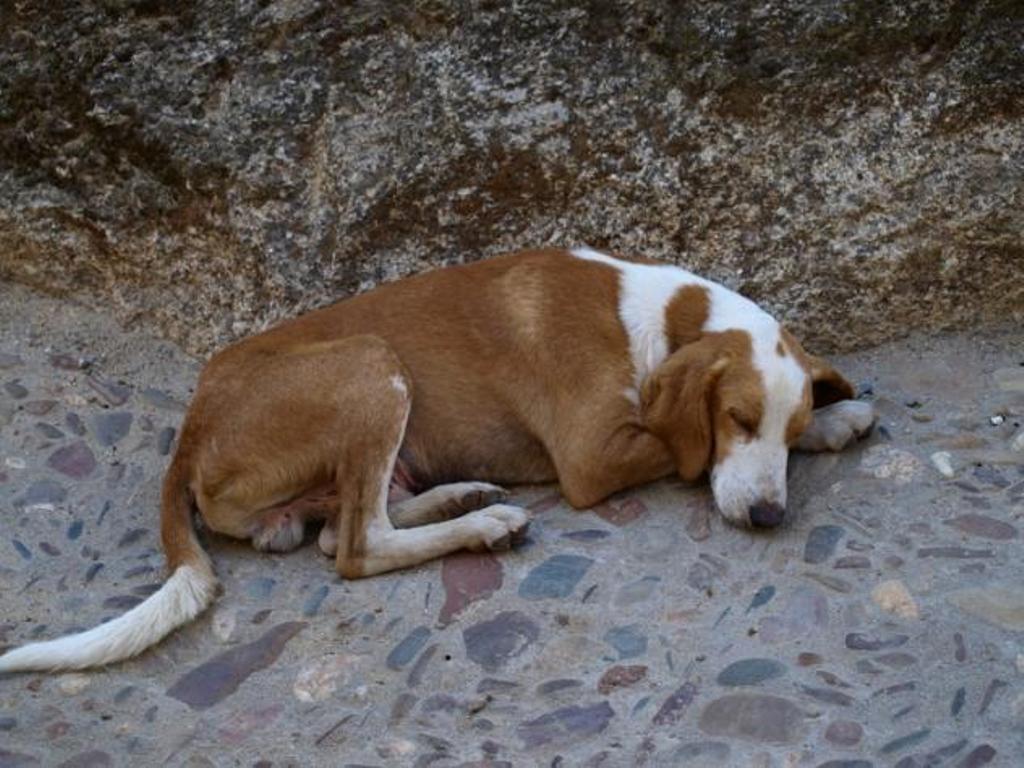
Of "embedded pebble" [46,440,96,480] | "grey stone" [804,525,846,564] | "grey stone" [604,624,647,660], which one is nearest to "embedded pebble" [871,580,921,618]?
"grey stone" [804,525,846,564]

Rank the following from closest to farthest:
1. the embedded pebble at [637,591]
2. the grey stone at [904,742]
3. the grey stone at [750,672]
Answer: the grey stone at [904,742] → the grey stone at [750,672] → the embedded pebble at [637,591]

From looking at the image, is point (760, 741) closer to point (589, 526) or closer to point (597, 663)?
point (597, 663)

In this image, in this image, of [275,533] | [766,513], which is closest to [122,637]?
[275,533]

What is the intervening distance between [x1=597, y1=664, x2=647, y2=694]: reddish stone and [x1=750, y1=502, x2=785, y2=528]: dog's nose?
721 mm

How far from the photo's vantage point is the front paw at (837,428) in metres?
5.34

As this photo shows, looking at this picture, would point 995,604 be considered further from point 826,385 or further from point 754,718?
point 826,385

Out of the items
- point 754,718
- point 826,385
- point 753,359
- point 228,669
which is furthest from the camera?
point 826,385

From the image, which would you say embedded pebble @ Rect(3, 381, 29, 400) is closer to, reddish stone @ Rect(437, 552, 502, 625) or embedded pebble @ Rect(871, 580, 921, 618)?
reddish stone @ Rect(437, 552, 502, 625)

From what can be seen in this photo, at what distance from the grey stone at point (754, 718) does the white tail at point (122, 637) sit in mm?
1598

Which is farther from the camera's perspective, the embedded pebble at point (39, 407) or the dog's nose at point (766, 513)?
the embedded pebble at point (39, 407)

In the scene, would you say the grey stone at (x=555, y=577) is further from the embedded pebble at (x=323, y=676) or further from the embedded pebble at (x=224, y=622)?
the embedded pebble at (x=224, y=622)

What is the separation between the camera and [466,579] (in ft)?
16.3

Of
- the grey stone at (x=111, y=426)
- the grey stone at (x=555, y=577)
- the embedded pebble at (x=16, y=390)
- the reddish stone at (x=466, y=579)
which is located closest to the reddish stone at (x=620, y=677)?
the grey stone at (x=555, y=577)

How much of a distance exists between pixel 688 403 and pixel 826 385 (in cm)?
59
